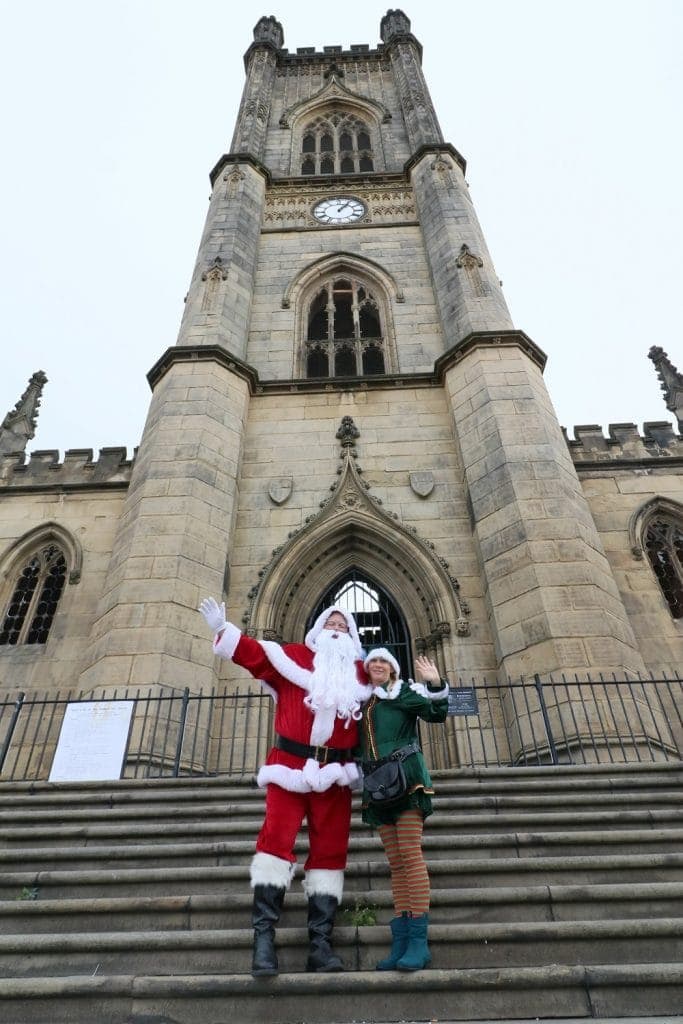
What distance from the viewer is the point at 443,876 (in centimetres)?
469

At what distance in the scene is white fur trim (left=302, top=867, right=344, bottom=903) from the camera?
3.69 m

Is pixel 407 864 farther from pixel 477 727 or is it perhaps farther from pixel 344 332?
pixel 344 332

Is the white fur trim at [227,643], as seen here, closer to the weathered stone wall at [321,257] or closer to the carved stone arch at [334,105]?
the weathered stone wall at [321,257]

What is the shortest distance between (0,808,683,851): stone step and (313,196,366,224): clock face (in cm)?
1639

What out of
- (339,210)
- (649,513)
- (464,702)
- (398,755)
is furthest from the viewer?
(339,210)

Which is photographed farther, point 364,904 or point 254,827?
point 254,827

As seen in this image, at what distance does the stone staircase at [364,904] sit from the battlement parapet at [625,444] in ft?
25.8

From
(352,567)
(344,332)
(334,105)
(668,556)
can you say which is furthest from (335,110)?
(668,556)

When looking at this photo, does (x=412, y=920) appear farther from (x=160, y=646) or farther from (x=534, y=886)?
(x=160, y=646)

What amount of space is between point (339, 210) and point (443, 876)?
58.5 feet

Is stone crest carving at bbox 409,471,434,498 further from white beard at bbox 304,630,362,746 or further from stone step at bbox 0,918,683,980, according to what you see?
stone step at bbox 0,918,683,980

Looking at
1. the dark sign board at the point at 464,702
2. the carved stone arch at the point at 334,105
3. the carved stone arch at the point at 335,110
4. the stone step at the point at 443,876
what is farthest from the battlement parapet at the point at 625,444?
the carved stone arch at the point at 334,105

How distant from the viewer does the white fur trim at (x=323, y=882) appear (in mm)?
3693

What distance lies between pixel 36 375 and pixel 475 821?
15900mm
